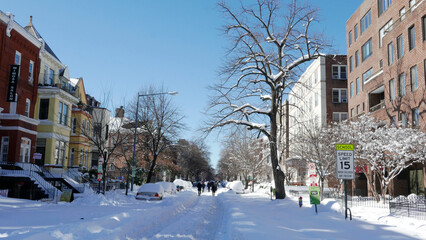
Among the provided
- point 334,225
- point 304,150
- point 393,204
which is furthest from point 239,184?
point 334,225

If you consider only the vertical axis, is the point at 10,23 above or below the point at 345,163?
above

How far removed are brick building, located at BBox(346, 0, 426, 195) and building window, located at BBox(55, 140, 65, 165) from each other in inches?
1071

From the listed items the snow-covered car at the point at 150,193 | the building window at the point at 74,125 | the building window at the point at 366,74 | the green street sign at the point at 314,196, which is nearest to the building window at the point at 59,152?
the building window at the point at 74,125

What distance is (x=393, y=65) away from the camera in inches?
1129

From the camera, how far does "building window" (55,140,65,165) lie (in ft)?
107

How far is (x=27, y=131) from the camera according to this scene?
92.5 feet

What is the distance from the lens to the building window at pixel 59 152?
107 feet

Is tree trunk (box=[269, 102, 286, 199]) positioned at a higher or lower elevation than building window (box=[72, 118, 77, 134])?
lower

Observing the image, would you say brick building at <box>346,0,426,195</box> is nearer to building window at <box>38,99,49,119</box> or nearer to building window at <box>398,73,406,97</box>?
building window at <box>398,73,406,97</box>

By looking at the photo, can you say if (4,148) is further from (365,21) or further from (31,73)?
(365,21)

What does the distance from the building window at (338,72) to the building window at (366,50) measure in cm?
1261

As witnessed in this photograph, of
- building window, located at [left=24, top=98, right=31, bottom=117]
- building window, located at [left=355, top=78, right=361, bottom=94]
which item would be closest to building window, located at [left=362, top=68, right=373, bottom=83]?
building window, located at [left=355, top=78, right=361, bottom=94]

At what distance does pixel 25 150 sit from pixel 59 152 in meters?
4.62

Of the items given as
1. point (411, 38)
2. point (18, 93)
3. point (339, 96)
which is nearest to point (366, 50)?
point (411, 38)
